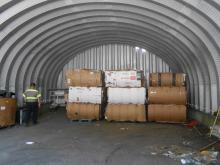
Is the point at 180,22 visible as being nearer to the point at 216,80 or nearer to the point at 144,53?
the point at 216,80

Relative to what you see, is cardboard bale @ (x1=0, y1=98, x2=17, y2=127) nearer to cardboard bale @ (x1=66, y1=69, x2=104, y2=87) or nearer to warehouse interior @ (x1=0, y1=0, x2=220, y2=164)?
warehouse interior @ (x1=0, y1=0, x2=220, y2=164)

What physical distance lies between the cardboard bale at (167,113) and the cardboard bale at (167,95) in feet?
0.82

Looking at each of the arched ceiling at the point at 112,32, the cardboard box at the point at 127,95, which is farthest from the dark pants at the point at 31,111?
the cardboard box at the point at 127,95

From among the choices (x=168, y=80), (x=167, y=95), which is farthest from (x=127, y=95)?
(x=168, y=80)

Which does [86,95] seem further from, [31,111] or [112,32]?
[112,32]

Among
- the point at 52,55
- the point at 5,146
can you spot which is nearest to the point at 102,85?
the point at 52,55

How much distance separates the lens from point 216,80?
10.0 m

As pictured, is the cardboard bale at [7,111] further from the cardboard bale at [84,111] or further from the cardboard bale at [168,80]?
the cardboard bale at [168,80]

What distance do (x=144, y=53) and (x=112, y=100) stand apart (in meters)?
5.26

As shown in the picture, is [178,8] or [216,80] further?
[216,80]

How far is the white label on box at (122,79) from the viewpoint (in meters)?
14.0

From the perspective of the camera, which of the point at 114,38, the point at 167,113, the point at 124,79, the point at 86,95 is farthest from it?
the point at 114,38

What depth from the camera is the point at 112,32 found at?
14.6 metres

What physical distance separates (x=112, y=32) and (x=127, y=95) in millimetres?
3512
